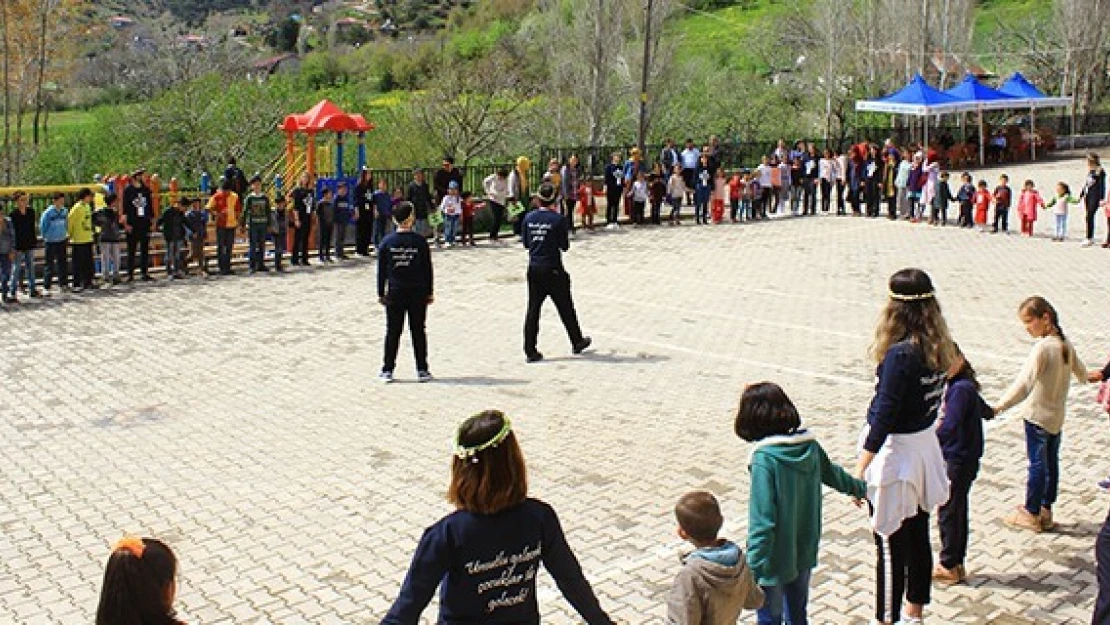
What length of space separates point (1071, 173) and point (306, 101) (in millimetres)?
24162

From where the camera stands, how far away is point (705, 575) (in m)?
4.20

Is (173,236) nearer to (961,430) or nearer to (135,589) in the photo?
(961,430)

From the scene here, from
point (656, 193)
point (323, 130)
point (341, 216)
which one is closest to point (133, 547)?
point (341, 216)

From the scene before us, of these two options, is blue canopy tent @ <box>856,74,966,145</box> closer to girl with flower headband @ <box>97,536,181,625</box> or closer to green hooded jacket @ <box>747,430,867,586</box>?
green hooded jacket @ <box>747,430,867,586</box>

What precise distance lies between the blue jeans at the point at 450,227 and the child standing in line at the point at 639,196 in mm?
4424

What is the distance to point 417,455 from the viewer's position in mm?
9148

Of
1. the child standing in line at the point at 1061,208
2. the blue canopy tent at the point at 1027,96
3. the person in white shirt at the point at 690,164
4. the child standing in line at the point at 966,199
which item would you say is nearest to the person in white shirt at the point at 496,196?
the person in white shirt at the point at 690,164

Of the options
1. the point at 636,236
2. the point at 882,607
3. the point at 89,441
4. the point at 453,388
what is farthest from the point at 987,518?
the point at 636,236

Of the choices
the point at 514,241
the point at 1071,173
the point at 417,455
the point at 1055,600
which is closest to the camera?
the point at 1055,600

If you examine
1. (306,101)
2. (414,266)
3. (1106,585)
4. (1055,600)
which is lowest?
(1055,600)

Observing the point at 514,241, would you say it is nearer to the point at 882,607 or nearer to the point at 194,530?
the point at 194,530

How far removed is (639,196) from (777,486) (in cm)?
1967

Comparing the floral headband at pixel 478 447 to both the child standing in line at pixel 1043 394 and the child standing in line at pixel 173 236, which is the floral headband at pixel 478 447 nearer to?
the child standing in line at pixel 1043 394

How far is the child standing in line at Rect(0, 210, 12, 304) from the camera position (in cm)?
1562
